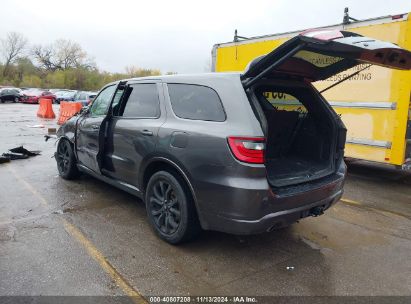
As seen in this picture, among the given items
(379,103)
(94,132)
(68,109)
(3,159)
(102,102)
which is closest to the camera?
(94,132)

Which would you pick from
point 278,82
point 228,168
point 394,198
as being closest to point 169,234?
point 228,168

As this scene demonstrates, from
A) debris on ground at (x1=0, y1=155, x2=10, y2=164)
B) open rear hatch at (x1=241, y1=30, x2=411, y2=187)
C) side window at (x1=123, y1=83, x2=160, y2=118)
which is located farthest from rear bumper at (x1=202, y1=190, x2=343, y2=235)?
debris on ground at (x1=0, y1=155, x2=10, y2=164)

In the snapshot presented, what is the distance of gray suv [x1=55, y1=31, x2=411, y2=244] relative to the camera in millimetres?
3041

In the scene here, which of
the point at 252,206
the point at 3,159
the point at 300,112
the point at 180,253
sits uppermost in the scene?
the point at 300,112

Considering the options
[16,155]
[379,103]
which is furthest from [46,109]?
[379,103]

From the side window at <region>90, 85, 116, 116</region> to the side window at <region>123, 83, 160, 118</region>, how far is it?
0.45 meters

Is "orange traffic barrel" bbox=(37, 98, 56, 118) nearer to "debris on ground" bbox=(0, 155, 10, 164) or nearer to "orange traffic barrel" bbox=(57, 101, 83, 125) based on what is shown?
"orange traffic barrel" bbox=(57, 101, 83, 125)

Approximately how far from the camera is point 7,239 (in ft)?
12.4

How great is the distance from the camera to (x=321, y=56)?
11.5 ft

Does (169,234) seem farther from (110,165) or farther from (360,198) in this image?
(360,198)

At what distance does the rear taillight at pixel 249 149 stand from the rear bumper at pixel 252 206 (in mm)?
184

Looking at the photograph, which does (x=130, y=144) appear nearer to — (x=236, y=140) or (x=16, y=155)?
(x=236, y=140)

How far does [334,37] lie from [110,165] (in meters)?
3.14

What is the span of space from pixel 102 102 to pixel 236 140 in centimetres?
281
